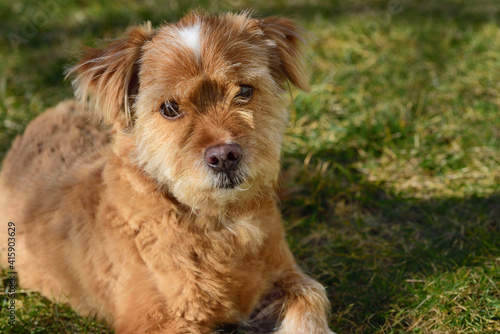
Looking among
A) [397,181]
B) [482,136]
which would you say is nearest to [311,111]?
[397,181]

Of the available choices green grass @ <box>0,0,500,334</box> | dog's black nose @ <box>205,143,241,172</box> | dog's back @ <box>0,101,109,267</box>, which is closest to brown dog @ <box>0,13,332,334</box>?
dog's black nose @ <box>205,143,241,172</box>

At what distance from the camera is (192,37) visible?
9.64 ft

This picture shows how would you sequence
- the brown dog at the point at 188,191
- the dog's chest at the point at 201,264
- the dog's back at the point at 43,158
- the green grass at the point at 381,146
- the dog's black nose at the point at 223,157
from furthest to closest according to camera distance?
1. the dog's back at the point at 43,158
2. the green grass at the point at 381,146
3. the dog's chest at the point at 201,264
4. the brown dog at the point at 188,191
5. the dog's black nose at the point at 223,157

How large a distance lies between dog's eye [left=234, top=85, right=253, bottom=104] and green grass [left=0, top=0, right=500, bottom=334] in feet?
2.98

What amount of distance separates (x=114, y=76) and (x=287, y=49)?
106cm

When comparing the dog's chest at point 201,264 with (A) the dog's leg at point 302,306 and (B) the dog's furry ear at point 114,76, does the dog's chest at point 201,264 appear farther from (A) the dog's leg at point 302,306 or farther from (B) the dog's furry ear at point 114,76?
(B) the dog's furry ear at point 114,76

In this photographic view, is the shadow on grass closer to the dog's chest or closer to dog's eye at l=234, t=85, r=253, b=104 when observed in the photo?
the dog's chest

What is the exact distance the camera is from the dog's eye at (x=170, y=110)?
2934 mm

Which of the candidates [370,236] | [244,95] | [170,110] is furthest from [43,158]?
[370,236]

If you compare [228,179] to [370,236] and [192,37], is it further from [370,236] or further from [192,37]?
[370,236]

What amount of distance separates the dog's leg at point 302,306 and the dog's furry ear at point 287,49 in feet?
4.07

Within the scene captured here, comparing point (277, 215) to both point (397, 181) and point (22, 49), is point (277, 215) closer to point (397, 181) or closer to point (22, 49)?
point (397, 181)

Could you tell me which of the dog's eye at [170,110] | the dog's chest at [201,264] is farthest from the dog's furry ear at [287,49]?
the dog's chest at [201,264]

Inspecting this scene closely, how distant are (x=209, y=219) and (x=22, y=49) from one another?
511 cm
